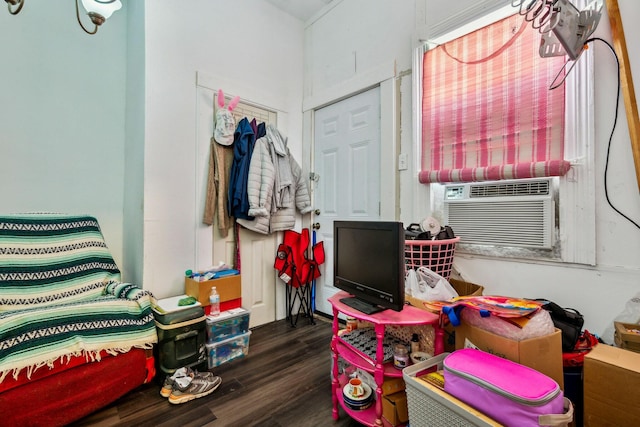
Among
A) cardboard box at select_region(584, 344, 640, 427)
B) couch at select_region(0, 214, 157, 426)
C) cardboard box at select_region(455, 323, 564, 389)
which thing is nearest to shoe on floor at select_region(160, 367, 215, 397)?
couch at select_region(0, 214, 157, 426)

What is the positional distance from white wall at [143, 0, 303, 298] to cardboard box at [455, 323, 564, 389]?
6.69ft

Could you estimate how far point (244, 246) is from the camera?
2.56m

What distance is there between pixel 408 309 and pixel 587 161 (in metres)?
1.14

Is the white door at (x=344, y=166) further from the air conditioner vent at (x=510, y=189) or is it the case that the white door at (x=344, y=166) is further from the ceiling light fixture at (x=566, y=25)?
the ceiling light fixture at (x=566, y=25)

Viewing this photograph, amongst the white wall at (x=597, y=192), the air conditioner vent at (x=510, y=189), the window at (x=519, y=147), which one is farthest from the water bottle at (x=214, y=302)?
the air conditioner vent at (x=510, y=189)

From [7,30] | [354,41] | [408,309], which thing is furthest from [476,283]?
[7,30]

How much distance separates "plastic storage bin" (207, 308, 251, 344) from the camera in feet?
6.50

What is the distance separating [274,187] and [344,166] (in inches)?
26.3

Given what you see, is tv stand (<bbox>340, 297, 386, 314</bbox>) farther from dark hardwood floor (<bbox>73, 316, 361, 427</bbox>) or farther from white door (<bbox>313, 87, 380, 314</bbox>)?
white door (<bbox>313, 87, 380, 314</bbox>)

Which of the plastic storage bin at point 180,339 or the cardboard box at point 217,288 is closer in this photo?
the plastic storage bin at point 180,339

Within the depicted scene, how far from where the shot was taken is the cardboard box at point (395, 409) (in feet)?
4.09

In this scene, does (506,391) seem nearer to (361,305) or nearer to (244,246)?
(361,305)

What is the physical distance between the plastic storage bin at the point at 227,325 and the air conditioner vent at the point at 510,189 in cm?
179

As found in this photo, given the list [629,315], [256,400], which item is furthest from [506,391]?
[256,400]
